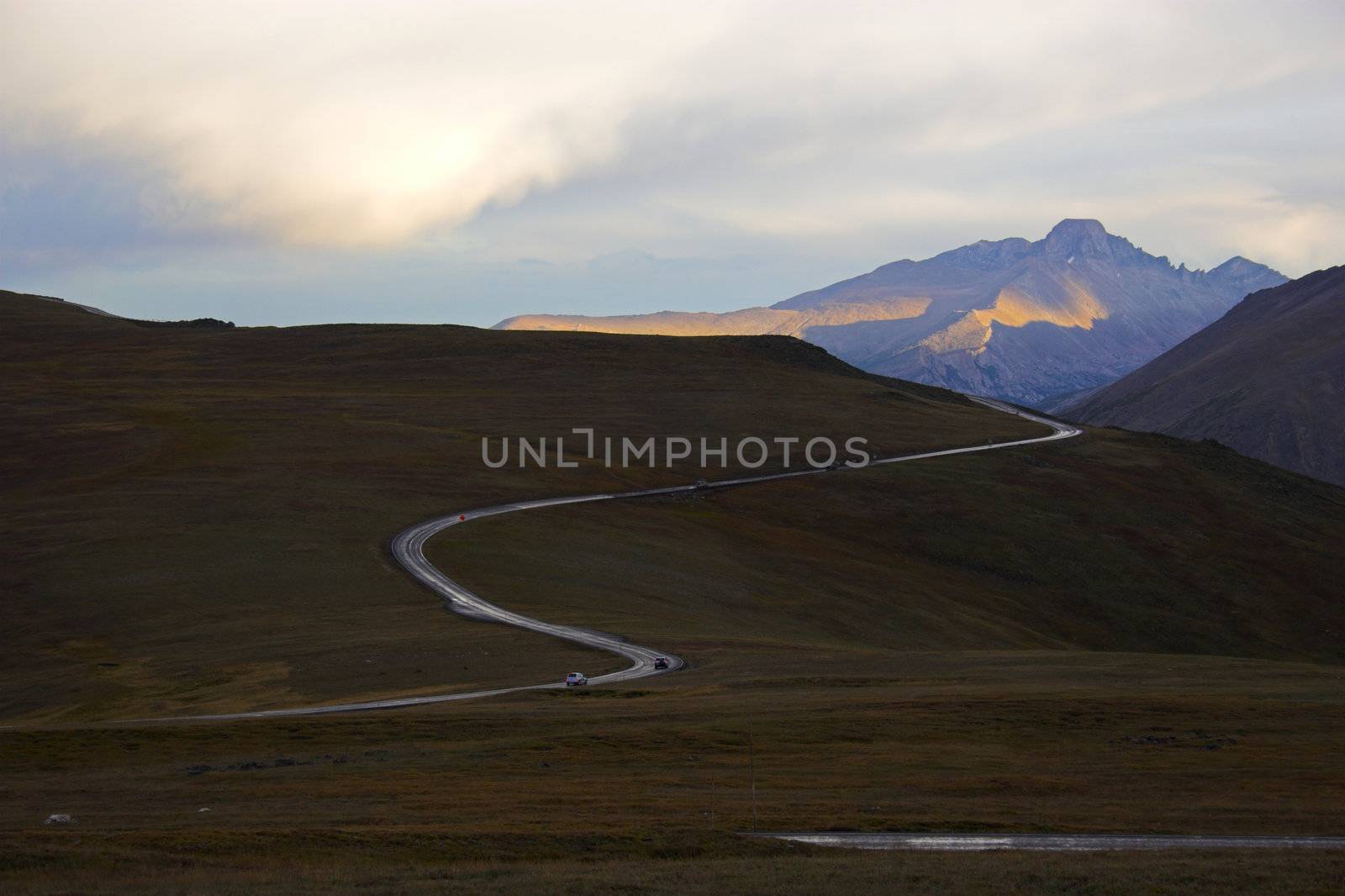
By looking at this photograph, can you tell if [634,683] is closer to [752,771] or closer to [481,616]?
[752,771]

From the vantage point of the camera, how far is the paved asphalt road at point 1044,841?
107 feet

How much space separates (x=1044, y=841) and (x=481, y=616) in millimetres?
57530

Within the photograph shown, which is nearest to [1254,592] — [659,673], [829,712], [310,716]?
[659,673]

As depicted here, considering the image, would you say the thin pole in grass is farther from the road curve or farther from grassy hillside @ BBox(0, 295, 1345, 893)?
the road curve


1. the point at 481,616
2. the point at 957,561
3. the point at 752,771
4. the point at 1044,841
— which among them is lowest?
the point at 957,561

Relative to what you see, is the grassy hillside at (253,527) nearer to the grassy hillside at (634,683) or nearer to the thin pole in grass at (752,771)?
the grassy hillside at (634,683)

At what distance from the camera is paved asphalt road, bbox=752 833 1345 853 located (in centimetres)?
3262

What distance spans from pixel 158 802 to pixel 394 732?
12511 mm

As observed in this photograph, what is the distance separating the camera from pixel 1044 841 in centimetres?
3353

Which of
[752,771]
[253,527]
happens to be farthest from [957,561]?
[752,771]

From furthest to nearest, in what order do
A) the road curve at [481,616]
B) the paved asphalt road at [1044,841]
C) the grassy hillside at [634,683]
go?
the road curve at [481,616] → the paved asphalt road at [1044,841] → the grassy hillside at [634,683]

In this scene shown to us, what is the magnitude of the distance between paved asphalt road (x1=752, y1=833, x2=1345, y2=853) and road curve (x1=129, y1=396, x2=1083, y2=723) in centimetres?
3087

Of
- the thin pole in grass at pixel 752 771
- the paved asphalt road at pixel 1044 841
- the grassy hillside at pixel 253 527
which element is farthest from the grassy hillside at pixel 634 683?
the paved asphalt road at pixel 1044 841

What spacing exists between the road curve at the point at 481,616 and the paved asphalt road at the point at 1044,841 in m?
30.9
